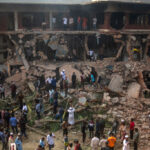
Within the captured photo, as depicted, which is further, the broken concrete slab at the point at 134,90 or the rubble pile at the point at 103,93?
the broken concrete slab at the point at 134,90

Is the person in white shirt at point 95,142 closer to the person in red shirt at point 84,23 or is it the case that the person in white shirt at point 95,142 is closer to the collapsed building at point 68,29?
the collapsed building at point 68,29

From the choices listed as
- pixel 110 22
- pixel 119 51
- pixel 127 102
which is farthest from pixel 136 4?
pixel 127 102

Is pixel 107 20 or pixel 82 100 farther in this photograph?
pixel 107 20

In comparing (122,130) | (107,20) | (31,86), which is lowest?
(122,130)

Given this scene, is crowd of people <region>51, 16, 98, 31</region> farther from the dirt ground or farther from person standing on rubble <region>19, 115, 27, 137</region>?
person standing on rubble <region>19, 115, 27, 137</region>

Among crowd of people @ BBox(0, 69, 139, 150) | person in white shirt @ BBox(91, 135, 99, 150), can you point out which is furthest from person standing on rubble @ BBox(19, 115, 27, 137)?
person in white shirt @ BBox(91, 135, 99, 150)

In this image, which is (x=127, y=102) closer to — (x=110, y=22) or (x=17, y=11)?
(x=110, y=22)

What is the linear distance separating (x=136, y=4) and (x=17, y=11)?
1160 centimetres

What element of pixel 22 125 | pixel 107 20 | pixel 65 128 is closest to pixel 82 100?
pixel 65 128

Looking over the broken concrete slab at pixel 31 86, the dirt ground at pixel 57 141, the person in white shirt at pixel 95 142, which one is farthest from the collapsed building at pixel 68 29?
the person in white shirt at pixel 95 142

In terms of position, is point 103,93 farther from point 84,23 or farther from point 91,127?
point 84,23

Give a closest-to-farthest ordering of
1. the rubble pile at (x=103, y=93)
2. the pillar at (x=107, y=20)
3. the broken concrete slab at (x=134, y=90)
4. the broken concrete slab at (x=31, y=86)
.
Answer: the rubble pile at (x=103, y=93) < the broken concrete slab at (x=134, y=90) < the broken concrete slab at (x=31, y=86) < the pillar at (x=107, y=20)

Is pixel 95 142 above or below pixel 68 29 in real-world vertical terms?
below

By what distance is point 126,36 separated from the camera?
2538cm
